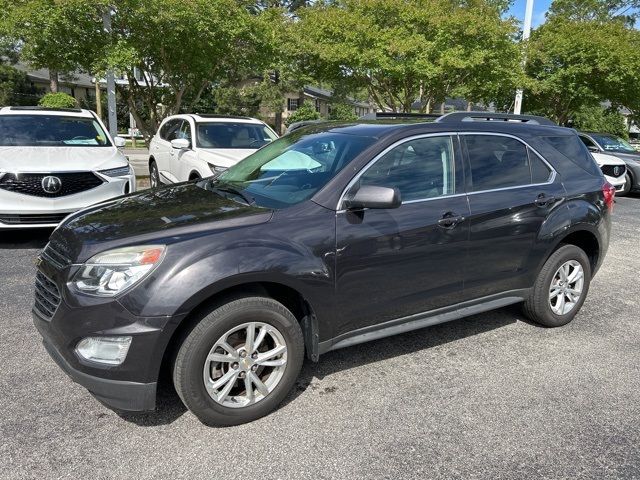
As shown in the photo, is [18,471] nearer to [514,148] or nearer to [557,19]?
[514,148]

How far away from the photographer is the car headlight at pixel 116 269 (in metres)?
2.60

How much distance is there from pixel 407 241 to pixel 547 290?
164 centimetres

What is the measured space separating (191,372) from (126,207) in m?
1.29

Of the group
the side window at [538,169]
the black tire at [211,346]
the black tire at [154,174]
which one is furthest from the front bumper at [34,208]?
the side window at [538,169]

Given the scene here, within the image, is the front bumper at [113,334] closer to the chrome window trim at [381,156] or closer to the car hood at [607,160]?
the chrome window trim at [381,156]

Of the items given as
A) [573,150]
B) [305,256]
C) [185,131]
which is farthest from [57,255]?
[185,131]

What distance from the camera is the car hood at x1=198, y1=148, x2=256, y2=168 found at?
7.56m

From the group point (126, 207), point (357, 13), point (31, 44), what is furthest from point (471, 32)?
point (126, 207)

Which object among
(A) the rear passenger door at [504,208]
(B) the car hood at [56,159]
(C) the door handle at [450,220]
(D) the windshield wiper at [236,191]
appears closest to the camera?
(D) the windshield wiper at [236,191]

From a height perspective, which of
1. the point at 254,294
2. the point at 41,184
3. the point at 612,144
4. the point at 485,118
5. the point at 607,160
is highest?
the point at 485,118

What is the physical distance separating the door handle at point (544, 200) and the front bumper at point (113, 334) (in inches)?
114

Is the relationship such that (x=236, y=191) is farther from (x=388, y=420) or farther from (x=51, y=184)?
(x=51, y=184)

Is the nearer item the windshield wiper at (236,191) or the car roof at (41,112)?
the windshield wiper at (236,191)

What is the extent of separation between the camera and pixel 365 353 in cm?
384
